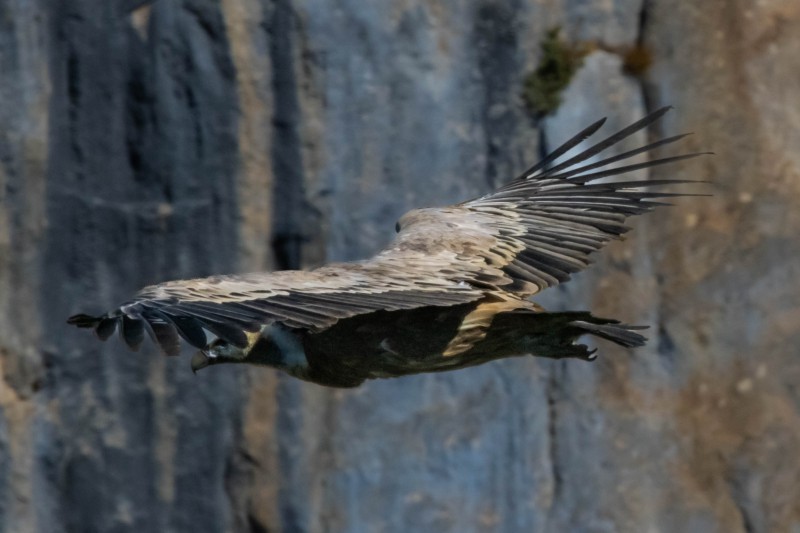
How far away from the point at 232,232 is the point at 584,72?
2.11 metres

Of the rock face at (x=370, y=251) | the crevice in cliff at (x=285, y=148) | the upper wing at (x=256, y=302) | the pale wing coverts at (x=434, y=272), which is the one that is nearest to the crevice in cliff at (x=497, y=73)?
the rock face at (x=370, y=251)

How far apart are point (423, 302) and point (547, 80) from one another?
439 centimetres

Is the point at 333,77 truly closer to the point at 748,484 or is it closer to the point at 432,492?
the point at 432,492

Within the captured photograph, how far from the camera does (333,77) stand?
28.4ft

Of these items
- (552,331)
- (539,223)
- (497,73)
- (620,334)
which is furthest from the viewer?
(497,73)

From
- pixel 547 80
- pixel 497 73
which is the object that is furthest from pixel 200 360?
pixel 547 80

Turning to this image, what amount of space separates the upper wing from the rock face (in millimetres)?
3494

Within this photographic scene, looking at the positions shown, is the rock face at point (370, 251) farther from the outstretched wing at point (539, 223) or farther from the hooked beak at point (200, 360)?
the hooked beak at point (200, 360)

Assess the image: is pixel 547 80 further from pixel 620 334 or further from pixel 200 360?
pixel 200 360

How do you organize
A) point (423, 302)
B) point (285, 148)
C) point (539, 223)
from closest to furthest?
point (423, 302), point (539, 223), point (285, 148)

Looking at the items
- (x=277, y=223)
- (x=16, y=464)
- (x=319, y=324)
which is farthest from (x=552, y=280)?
(x=16, y=464)

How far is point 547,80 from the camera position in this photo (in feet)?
29.5

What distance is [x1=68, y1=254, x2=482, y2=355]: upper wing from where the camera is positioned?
173 inches

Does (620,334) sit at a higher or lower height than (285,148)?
lower
